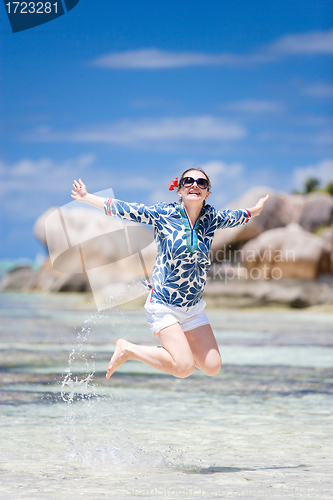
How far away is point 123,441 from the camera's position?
5.63 metres

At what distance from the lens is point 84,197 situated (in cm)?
481

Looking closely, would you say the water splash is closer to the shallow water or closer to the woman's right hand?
the shallow water

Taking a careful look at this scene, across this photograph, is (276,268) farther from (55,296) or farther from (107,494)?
(107,494)

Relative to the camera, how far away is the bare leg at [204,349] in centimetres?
474

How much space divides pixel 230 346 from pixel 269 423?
21.3 feet

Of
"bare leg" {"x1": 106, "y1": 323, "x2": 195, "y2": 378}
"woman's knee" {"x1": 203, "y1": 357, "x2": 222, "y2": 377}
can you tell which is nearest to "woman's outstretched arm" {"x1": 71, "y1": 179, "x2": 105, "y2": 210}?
"bare leg" {"x1": 106, "y1": 323, "x2": 195, "y2": 378}

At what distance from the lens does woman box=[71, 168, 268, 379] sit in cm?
461

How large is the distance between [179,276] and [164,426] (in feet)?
7.40

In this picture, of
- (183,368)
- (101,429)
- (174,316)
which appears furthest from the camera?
(101,429)

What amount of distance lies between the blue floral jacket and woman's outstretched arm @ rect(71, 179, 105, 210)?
57 mm

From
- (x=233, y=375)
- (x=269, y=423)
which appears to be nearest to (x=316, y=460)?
(x=269, y=423)

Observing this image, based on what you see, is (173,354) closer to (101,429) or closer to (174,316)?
(174,316)

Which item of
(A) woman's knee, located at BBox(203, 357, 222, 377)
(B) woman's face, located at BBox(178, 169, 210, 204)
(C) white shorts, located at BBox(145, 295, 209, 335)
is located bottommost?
(A) woman's knee, located at BBox(203, 357, 222, 377)

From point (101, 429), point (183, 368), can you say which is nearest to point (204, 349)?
point (183, 368)
